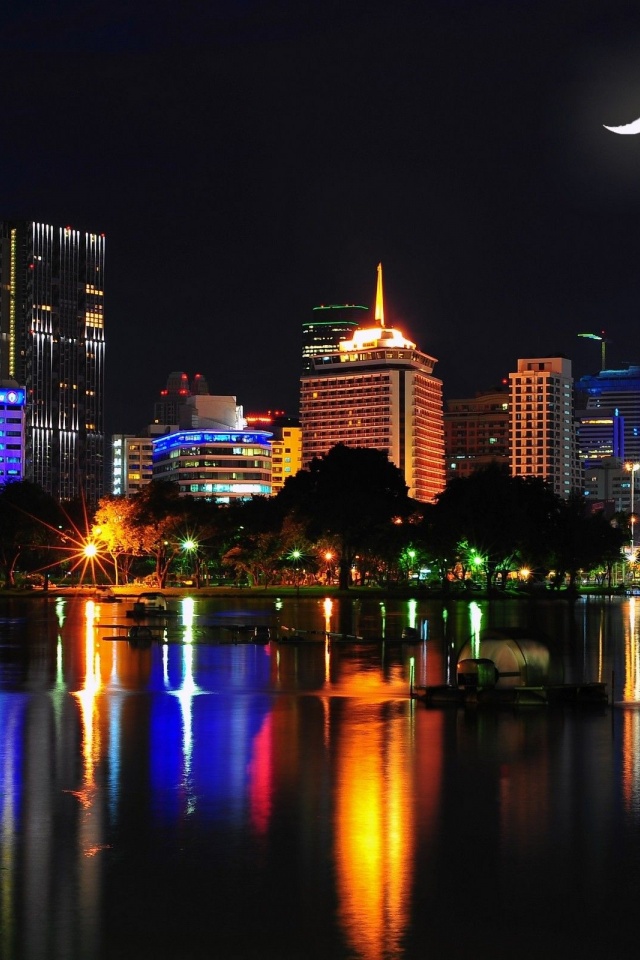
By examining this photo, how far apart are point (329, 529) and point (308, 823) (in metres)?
120

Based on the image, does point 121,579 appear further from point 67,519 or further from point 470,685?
point 470,685

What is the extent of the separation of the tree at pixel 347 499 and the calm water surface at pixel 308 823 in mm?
98954

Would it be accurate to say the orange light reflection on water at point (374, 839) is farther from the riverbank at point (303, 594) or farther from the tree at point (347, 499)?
the tree at point (347, 499)

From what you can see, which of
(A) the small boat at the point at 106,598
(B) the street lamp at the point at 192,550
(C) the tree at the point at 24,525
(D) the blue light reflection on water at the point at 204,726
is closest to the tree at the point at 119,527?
(B) the street lamp at the point at 192,550

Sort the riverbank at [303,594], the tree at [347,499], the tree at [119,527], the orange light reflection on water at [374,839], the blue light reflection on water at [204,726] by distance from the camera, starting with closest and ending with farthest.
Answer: the orange light reflection on water at [374,839] < the blue light reflection on water at [204,726] < the riverbank at [303,594] < the tree at [347,499] < the tree at [119,527]

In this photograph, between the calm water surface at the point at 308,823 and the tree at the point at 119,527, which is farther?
the tree at the point at 119,527

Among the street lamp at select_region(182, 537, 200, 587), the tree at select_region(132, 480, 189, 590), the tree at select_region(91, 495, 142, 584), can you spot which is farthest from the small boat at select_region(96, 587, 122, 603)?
the street lamp at select_region(182, 537, 200, 587)

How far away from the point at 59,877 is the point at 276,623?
58368 mm

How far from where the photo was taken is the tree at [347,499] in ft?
454

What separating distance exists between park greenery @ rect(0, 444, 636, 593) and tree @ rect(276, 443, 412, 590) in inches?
5.6

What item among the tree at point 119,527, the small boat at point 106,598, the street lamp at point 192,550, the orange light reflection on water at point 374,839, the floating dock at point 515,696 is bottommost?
the orange light reflection on water at point 374,839

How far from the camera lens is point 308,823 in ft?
62.8

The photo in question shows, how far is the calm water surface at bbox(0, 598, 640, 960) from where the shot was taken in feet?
46.6

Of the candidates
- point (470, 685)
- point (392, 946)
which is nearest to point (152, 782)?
point (392, 946)
